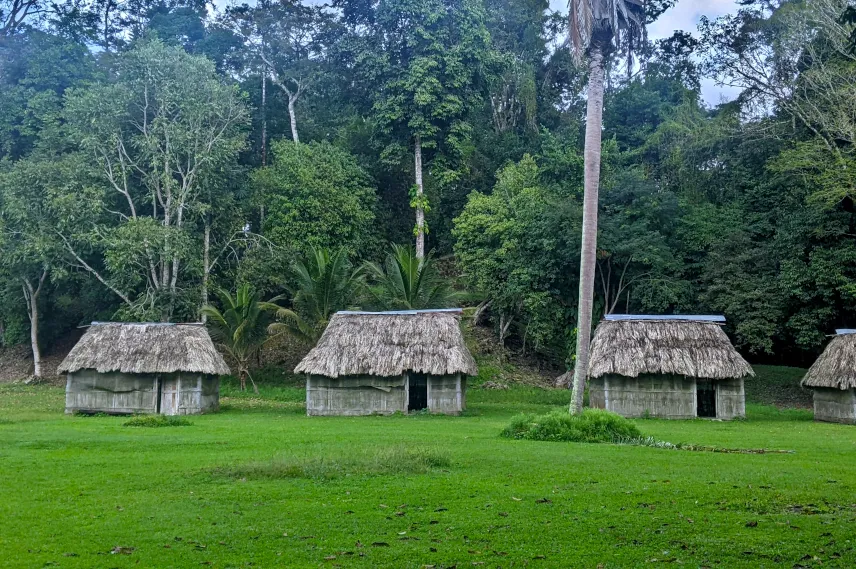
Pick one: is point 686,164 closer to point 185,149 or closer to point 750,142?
point 750,142

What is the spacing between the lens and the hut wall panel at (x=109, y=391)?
26109 mm

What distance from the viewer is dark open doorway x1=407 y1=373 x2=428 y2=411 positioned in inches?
1054

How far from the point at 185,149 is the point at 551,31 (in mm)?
23554

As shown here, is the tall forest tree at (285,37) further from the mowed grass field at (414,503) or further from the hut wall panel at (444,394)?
the mowed grass field at (414,503)

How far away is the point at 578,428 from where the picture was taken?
17.4 meters

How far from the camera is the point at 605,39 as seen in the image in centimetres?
1862

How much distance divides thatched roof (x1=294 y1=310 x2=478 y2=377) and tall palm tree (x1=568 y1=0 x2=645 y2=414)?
7.15 meters

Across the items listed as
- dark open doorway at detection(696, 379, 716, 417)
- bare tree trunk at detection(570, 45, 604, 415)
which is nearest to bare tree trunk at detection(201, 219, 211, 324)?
bare tree trunk at detection(570, 45, 604, 415)

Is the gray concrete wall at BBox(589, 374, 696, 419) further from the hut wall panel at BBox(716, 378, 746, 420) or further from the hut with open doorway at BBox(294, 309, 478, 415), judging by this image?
the hut with open doorway at BBox(294, 309, 478, 415)

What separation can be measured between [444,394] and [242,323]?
9.00 meters

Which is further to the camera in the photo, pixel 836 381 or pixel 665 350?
pixel 665 350

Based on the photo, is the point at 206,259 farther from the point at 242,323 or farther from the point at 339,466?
the point at 339,466

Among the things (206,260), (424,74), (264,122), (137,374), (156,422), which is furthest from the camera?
(264,122)

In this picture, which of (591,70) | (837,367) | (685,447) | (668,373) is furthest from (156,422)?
(837,367)
